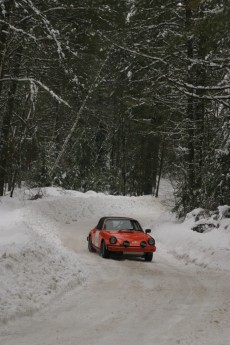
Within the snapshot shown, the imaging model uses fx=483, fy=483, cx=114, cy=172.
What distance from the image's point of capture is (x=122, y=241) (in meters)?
14.6

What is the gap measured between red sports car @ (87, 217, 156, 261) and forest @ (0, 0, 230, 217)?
11.2 feet

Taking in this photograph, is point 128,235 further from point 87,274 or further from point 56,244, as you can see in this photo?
point 87,274

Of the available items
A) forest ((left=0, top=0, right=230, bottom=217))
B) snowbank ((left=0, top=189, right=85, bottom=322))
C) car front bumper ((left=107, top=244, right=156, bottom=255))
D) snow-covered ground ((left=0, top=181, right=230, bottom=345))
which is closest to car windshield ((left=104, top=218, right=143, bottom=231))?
snow-covered ground ((left=0, top=181, right=230, bottom=345))

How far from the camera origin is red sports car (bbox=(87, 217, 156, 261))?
1453 centimetres

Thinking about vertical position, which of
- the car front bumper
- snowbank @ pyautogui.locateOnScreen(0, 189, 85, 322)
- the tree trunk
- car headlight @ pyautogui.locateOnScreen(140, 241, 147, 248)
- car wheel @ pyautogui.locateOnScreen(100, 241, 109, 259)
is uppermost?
the tree trunk

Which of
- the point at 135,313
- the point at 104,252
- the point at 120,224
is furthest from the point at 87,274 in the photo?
the point at 120,224

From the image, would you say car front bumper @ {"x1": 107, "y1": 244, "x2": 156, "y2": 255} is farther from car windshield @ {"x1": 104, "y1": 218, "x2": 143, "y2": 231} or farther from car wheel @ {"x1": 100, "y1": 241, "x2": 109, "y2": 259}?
car windshield @ {"x1": 104, "y1": 218, "x2": 143, "y2": 231}

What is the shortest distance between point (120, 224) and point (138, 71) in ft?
19.5

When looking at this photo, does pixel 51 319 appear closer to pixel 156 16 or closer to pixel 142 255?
pixel 142 255

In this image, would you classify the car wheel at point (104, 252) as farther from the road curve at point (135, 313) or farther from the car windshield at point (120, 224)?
the road curve at point (135, 313)

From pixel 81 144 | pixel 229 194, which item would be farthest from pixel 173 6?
pixel 81 144

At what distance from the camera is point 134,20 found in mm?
18109

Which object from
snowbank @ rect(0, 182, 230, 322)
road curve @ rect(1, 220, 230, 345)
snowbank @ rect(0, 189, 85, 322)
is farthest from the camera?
snowbank @ rect(0, 182, 230, 322)

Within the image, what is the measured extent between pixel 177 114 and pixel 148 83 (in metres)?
3.26
